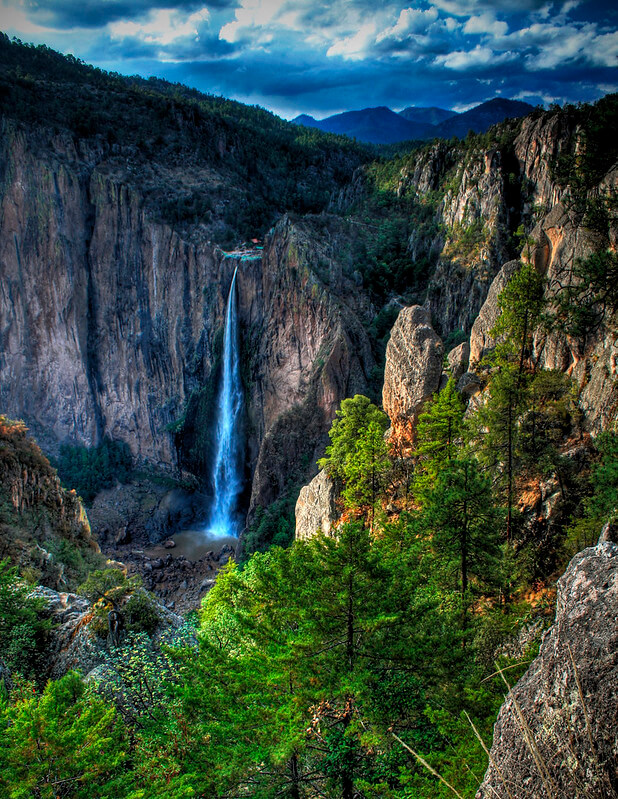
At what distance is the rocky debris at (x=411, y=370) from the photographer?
1026 inches

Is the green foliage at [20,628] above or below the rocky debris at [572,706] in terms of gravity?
below

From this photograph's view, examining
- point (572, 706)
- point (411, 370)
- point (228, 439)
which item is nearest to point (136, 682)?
point (572, 706)

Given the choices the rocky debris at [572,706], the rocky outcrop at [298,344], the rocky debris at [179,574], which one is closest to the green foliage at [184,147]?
the rocky outcrop at [298,344]

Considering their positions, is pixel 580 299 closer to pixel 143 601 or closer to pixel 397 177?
Result: pixel 143 601

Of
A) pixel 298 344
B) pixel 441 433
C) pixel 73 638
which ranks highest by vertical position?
pixel 298 344

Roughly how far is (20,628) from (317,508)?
15.4 metres

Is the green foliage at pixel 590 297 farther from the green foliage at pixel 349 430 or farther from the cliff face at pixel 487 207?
the cliff face at pixel 487 207

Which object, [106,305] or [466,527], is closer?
[466,527]

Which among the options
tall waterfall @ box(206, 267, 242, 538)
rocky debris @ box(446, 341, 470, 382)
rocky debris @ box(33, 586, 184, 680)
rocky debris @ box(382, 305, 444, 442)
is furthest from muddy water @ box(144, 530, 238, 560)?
rocky debris @ box(446, 341, 470, 382)

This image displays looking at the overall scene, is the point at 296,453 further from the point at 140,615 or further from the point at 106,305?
the point at 106,305

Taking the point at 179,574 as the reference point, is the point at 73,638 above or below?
above

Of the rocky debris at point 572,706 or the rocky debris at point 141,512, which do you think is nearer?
the rocky debris at point 572,706

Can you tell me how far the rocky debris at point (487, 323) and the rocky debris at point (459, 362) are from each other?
3.04ft

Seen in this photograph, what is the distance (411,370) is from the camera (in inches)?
1045
